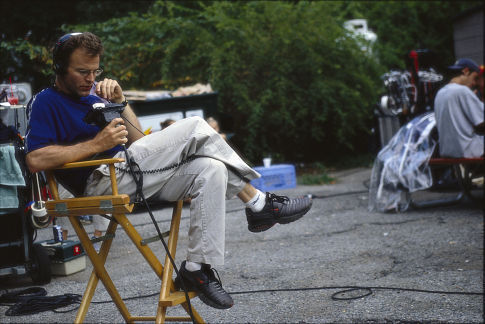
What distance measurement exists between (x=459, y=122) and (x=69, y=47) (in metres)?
5.11

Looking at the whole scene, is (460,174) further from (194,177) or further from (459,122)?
(194,177)

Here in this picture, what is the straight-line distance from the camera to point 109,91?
3.23m

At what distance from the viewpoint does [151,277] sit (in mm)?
4762

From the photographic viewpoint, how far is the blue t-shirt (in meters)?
2.90

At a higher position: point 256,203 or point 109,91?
point 109,91

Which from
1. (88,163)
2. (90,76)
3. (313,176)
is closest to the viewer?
(88,163)

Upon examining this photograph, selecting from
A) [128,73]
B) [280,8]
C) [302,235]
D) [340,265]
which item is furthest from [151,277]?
[280,8]

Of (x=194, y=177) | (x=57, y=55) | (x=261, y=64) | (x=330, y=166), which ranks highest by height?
(x=261, y=64)

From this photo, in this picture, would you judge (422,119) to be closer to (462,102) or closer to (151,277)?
(462,102)

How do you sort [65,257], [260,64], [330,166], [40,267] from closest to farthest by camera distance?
[40,267] → [65,257] → [260,64] → [330,166]

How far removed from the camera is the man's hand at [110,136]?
287 centimetres

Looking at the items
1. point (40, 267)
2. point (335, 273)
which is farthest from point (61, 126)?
point (335, 273)

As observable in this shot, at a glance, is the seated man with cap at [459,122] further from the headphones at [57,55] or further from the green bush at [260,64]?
the headphones at [57,55]

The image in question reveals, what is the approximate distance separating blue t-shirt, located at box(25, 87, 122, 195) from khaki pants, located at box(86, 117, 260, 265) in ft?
0.35
